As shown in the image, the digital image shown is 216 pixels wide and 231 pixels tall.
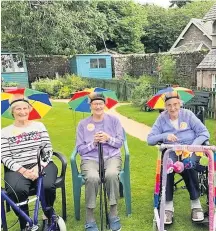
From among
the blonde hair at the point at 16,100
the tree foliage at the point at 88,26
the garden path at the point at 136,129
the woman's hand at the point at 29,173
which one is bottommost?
the garden path at the point at 136,129

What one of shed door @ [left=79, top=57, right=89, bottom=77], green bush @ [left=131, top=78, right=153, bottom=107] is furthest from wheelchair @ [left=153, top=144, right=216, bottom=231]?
shed door @ [left=79, top=57, right=89, bottom=77]

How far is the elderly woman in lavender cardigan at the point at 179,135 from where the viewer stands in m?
3.55

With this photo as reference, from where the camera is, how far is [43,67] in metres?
24.6

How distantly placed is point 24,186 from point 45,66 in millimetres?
22111

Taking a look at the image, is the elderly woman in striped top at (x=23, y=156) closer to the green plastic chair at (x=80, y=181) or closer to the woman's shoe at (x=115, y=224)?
the green plastic chair at (x=80, y=181)

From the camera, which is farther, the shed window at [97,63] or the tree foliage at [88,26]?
the shed window at [97,63]

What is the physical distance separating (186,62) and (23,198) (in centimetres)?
1741

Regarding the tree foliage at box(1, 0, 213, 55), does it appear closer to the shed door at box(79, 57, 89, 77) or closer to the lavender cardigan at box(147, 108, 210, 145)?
the shed door at box(79, 57, 89, 77)

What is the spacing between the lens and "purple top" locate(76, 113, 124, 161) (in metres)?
3.71

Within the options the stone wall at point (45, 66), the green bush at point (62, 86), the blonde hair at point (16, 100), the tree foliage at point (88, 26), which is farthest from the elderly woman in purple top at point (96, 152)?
the stone wall at point (45, 66)

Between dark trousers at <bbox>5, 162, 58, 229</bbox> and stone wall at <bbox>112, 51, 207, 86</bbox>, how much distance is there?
1649 centimetres

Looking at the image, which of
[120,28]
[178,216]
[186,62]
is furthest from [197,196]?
[120,28]

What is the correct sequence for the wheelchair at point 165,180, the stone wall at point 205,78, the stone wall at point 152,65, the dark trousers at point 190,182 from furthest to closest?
the stone wall at point 152,65 → the stone wall at point 205,78 → the dark trousers at point 190,182 → the wheelchair at point 165,180

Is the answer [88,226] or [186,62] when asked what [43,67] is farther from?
[88,226]
